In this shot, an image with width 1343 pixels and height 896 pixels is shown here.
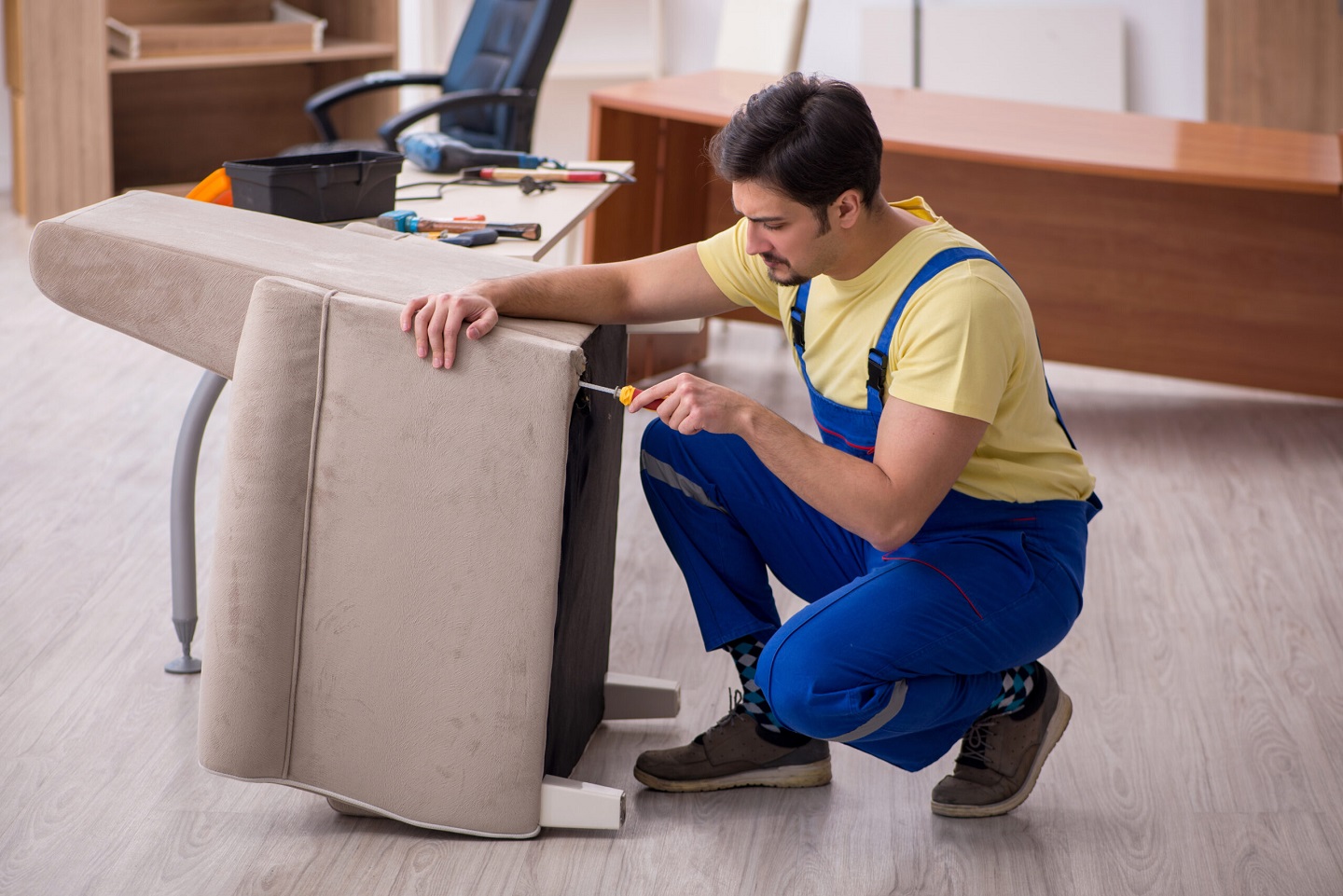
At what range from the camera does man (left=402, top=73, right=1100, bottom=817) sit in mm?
1504

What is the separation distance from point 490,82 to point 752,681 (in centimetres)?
257

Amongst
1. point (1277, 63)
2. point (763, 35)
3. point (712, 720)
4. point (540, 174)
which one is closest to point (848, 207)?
point (712, 720)

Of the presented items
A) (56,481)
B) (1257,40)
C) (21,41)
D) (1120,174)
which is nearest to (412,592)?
(56,481)

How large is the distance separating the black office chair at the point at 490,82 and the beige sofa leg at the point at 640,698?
207 centimetres

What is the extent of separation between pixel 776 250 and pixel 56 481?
1813 millimetres

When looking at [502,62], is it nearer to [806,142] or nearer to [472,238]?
[472,238]

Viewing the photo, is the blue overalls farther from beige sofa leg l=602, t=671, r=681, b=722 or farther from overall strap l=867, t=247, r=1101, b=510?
beige sofa leg l=602, t=671, r=681, b=722

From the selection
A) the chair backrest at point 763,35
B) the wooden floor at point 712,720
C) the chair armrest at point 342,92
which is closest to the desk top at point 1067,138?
the chair backrest at point 763,35

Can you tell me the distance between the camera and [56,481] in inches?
108

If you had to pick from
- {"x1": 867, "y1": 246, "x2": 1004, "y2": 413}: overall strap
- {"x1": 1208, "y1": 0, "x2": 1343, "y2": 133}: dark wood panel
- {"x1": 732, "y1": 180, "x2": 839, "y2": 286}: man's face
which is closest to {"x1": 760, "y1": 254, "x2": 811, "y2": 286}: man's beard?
A: {"x1": 732, "y1": 180, "x2": 839, "y2": 286}: man's face

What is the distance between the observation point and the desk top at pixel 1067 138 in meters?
2.98

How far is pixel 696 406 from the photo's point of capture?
1489 millimetres

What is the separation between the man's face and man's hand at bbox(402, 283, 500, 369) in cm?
31

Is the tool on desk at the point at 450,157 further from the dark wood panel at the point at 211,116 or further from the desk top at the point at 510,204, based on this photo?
the dark wood panel at the point at 211,116
